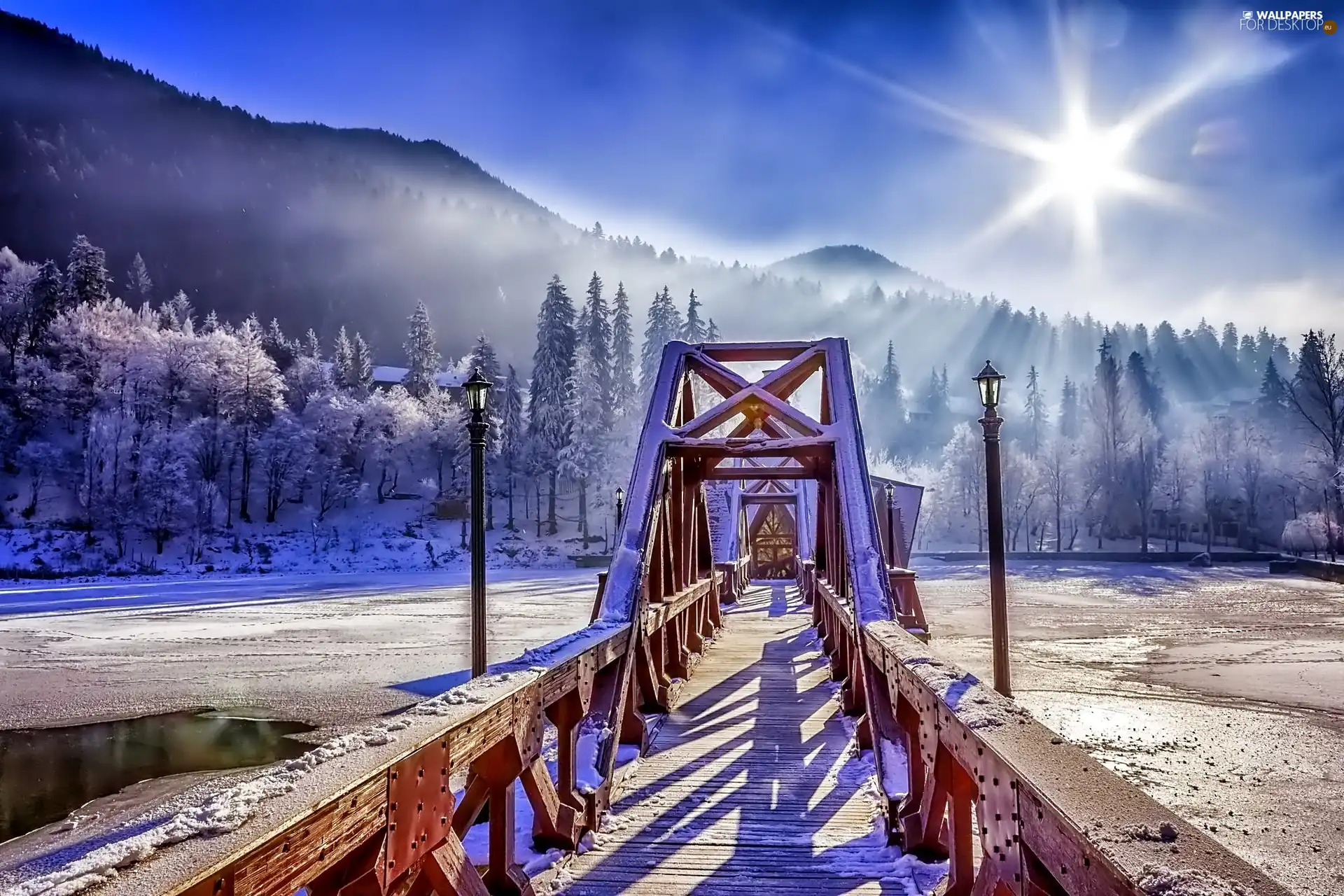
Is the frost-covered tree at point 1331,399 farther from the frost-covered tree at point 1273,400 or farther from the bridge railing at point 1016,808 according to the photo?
the bridge railing at point 1016,808

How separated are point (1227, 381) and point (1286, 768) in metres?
140

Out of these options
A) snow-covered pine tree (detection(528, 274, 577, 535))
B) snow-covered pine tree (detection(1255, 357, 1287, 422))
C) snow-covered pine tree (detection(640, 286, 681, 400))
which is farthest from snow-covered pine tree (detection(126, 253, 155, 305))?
snow-covered pine tree (detection(1255, 357, 1287, 422))

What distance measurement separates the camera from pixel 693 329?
1973 inches

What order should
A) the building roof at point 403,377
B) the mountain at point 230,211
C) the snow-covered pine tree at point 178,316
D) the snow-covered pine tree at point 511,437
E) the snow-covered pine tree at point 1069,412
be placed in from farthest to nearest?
the mountain at point 230,211 < the snow-covered pine tree at point 1069,412 < the building roof at point 403,377 < the snow-covered pine tree at point 178,316 < the snow-covered pine tree at point 511,437

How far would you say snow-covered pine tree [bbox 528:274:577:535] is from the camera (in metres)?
46.7

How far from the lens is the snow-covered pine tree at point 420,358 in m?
61.2

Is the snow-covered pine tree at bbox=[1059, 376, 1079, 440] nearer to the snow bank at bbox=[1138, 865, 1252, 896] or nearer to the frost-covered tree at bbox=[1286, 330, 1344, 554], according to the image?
the frost-covered tree at bbox=[1286, 330, 1344, 554]

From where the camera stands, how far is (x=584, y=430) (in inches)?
1834

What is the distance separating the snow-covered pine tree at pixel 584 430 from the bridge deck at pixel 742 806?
1418 inches

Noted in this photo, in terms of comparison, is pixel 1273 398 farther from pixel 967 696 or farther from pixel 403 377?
pixel 967 696

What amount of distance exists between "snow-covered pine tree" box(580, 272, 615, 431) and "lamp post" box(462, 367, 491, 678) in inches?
1627

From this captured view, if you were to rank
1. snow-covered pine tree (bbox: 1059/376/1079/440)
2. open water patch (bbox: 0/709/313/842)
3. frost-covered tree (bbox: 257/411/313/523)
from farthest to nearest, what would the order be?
snow-covered pine tree (bbox: 1059/376/1079/440)
frost-covered tree (bbox: 257/411/313/523)
open water patch (bbox: 0/709/313/842)

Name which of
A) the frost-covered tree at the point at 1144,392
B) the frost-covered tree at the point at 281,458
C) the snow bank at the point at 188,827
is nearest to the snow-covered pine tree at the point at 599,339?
the frost-covered tree at the point at 281,458

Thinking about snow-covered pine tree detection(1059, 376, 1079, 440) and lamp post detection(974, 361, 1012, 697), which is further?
snow-covered pine tree detection(1059, 376, 1079, 440)
